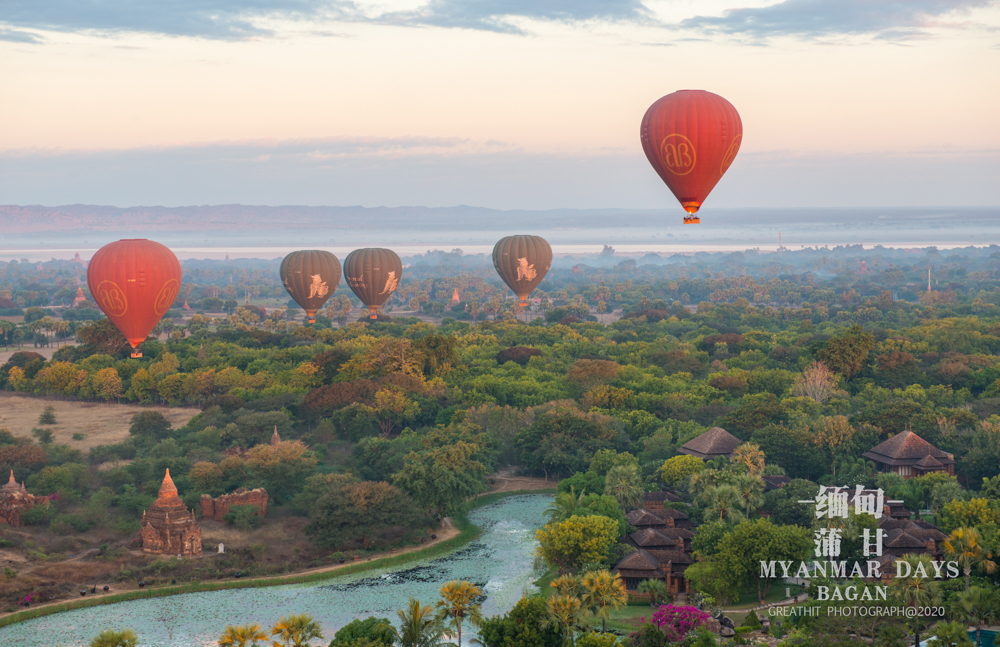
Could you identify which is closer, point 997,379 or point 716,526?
point 716,526

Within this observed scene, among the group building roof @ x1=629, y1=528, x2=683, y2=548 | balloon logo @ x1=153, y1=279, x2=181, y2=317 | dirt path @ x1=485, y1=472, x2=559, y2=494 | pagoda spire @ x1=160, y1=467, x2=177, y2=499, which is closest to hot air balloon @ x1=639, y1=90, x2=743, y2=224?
building roof @ x1=629, y1=528, x2=683, y2=548

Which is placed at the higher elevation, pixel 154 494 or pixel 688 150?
pixel 688 150

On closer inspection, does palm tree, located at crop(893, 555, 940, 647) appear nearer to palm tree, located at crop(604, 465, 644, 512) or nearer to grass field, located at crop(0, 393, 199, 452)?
palm tree, located at crop(604, 465, 644, 512)

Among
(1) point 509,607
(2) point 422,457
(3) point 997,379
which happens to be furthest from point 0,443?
(3) point 997,379

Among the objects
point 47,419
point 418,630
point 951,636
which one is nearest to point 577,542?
point 418,630

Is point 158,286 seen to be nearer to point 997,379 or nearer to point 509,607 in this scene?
point 509,607

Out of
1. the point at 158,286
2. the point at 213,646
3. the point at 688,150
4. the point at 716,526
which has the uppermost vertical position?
the point at 688,150

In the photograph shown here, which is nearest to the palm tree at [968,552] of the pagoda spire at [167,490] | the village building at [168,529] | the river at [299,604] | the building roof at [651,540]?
the building roof at [651,540]

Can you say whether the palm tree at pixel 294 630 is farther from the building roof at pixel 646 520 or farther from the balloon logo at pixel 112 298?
the balloon logo at pixel 112 298
